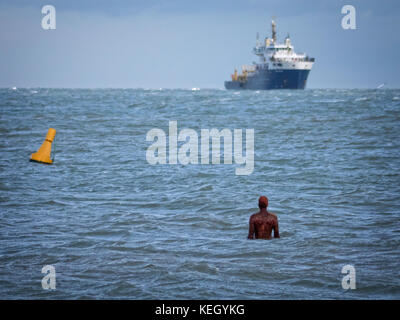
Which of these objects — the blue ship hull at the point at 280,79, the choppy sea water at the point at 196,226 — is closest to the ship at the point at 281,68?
the blue ship hull at the point at 280,79

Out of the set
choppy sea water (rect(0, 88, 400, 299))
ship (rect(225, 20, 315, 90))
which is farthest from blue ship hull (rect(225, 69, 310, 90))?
choppy sea water (rect(0, 88, 400, 299))

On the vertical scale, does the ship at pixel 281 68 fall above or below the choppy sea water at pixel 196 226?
above

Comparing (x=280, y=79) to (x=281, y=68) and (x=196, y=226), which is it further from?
(x=196, y=226)

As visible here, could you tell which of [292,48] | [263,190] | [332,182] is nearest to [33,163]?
[263,190]

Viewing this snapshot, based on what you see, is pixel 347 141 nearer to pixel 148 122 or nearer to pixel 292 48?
pixel 148 122

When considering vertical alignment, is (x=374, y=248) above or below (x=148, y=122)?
below

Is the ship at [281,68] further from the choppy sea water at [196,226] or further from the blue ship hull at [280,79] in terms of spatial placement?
the choppy sea water at [196,226]

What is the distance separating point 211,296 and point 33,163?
12.7m

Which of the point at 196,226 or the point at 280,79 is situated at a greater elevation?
the point at 280,79

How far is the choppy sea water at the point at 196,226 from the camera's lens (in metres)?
6.75

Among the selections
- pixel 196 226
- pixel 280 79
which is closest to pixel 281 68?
pixel 280 79

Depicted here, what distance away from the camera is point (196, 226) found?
9.90 metres

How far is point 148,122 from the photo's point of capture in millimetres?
35031

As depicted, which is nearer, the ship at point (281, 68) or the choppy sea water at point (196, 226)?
the choppy sea water at point (196, 226)
